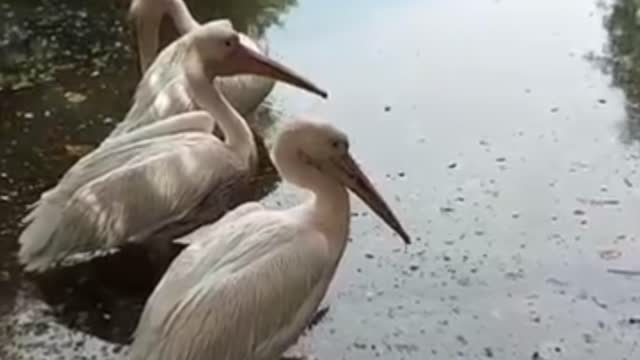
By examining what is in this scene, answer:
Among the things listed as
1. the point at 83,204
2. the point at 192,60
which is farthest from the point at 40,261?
the point at 192,60

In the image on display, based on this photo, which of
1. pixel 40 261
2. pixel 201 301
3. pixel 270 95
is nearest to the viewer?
pixel 201 301

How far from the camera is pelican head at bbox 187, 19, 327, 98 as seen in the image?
4699 millimetres

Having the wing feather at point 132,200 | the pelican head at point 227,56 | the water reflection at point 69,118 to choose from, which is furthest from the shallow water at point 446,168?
the pelican head at point 227,56

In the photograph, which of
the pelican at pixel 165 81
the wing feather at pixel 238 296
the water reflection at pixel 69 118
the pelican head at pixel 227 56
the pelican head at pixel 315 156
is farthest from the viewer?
the pelican at pixel 165 81

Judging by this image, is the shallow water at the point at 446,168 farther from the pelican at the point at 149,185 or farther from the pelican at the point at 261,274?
the pelican at the point at 261,274

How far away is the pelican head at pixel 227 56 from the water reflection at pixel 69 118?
404 mm

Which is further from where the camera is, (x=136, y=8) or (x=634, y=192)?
(x=136, y=8)

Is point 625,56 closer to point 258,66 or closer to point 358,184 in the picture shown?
point 258,66

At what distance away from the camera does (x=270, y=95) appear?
19.1 feet

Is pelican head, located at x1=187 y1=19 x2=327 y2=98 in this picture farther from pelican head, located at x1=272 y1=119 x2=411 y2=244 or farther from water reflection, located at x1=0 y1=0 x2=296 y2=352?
pelican head, located at x1=272 y1=119 x2=411 y2=244

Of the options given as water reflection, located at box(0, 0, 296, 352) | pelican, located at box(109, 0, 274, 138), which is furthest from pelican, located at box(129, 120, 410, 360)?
pelican, located at box(109, 0, 274, 138)

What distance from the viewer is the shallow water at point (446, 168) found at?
397cm

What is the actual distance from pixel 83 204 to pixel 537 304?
1.34 meters

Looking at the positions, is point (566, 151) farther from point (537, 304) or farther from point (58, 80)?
point (58, 80)
